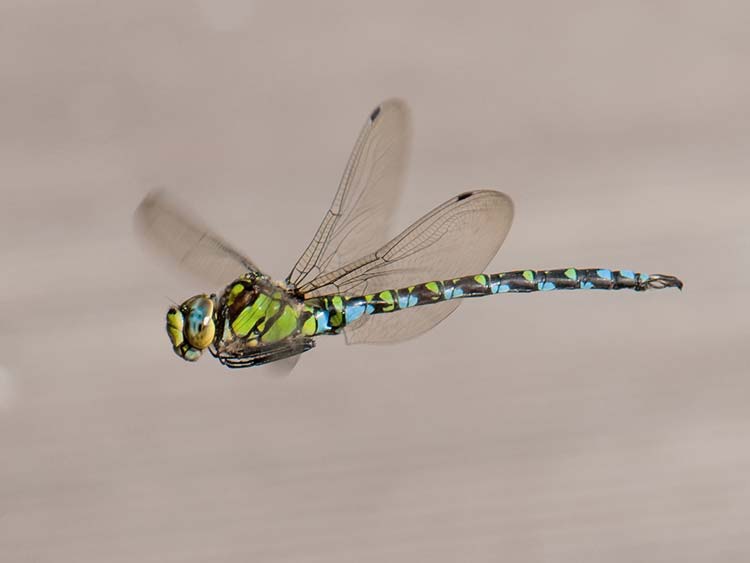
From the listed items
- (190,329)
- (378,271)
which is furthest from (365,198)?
(190,329)

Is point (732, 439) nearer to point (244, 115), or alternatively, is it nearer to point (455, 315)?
point (455, 315)

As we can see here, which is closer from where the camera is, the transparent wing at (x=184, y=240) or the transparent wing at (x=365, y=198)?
the transparent wing at (x=184, y=240)

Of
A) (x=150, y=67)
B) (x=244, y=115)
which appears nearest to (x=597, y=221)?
(x=244, y=115)

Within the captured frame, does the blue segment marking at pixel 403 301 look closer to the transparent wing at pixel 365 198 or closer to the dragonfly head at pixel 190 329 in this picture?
the transparent wing at pixel 365 198

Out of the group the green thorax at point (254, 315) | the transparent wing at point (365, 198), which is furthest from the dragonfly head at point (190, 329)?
the transparent wing at point (365, 198)

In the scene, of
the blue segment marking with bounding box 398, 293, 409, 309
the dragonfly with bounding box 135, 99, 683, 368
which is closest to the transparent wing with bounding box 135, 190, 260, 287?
the dragonfly with bounding box 135, 99, 683, 368

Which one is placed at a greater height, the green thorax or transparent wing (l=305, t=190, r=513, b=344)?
transparent wing (l=305, t=190, r=513, b=344)

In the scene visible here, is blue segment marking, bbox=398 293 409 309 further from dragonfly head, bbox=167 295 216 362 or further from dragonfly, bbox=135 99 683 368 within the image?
dragonfly head, bbox=167 295 216 362
